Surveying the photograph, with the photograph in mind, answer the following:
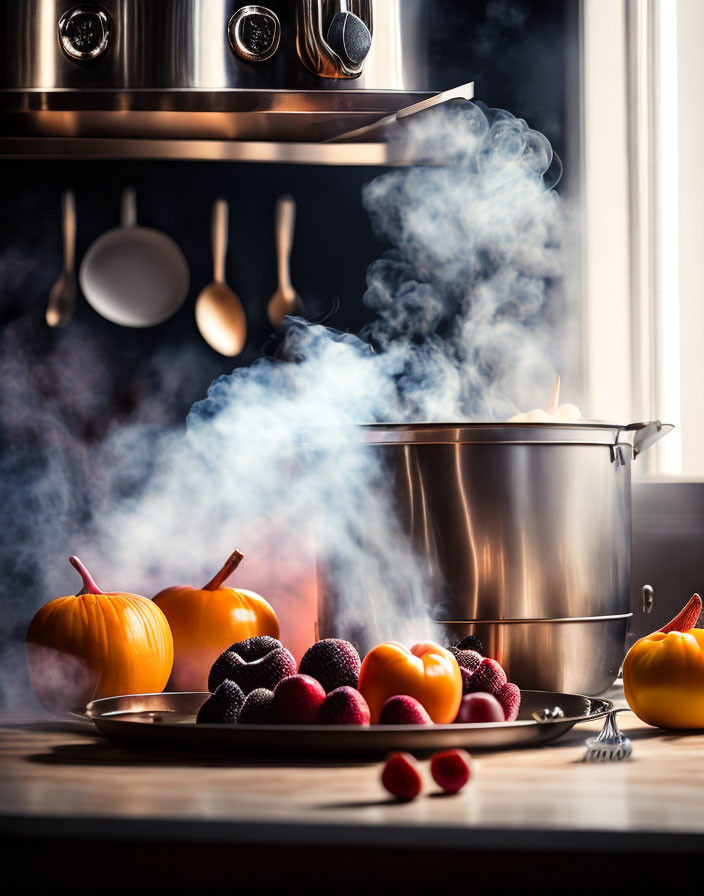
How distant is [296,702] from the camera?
3.08 feet

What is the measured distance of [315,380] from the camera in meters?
1.64

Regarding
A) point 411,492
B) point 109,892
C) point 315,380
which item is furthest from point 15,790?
point 315,380

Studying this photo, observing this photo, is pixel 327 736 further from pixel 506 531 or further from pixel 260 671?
pixel 506 531

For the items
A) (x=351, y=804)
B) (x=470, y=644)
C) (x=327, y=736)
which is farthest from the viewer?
(x=470, y=644)

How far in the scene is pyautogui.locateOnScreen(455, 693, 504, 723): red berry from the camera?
3.21 feet

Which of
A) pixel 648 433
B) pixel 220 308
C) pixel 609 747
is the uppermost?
pixel 220 308

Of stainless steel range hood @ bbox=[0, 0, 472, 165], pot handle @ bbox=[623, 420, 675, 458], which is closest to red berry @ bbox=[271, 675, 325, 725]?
pot handle @ bbox=[623, 420, 675, 458]

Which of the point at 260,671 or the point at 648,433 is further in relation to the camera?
the point at 648,433

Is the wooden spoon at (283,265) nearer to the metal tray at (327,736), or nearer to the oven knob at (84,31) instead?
the oven knob at (84,31)

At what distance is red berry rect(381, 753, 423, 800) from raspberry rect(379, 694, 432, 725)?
170 millimetres

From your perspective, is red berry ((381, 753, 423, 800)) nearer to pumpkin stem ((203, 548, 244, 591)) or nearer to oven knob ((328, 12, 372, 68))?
pumpkin stem ((203, 548, 244, 591))

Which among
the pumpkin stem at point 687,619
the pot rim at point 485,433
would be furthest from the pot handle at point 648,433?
the pumpkin stem at point 687,619

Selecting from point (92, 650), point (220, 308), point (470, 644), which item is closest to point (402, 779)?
point (470, 644)

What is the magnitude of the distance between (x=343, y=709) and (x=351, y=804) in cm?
19
